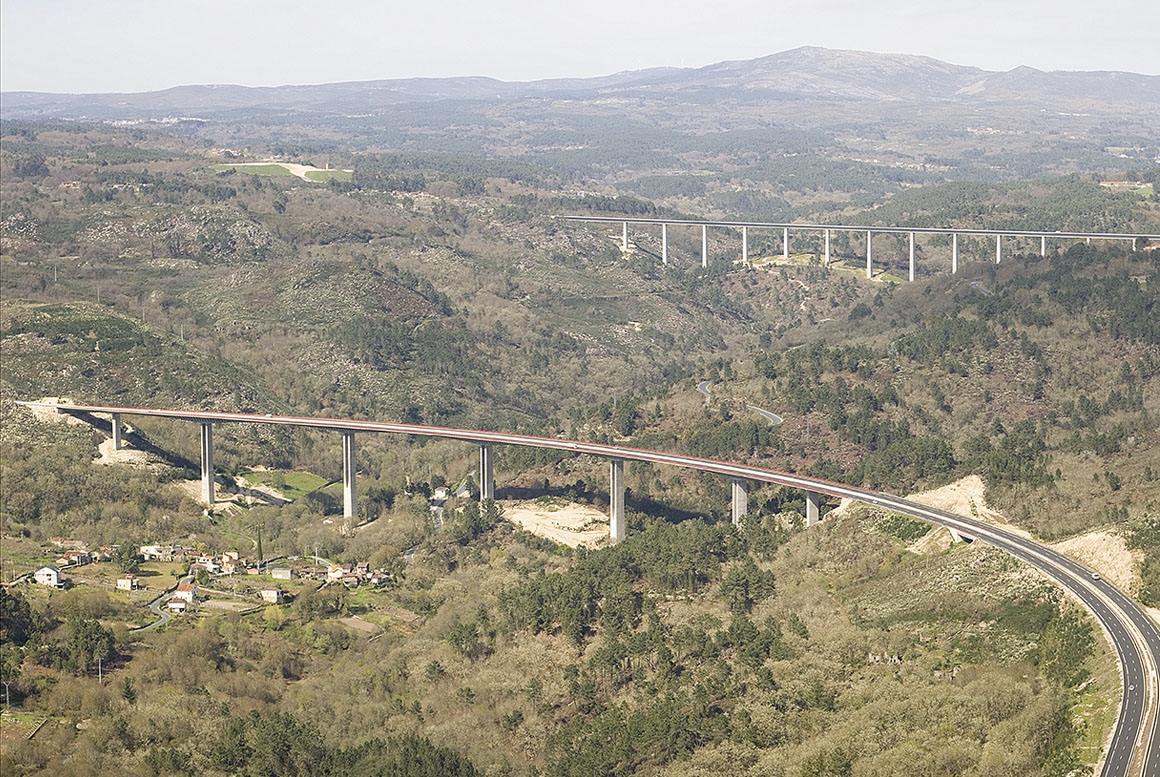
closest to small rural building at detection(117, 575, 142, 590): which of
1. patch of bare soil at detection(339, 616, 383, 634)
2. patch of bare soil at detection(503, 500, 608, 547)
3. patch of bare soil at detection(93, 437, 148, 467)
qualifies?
patch of bare soil at detection(339, 616, 383, 634)

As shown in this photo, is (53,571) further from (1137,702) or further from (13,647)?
(1137,702)

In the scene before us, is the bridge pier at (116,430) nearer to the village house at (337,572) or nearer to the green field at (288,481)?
the green field at (288,481)

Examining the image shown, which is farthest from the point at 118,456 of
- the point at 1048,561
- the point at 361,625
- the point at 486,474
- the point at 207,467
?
the point at 1048,561

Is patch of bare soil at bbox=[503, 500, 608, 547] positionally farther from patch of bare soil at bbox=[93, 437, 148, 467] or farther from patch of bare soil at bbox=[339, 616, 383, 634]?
patch of bare soil at bbox=[93, 437, 148, 467]

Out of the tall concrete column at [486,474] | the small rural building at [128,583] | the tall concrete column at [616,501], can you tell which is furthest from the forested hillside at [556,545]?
the tall concrete column at [616,501]

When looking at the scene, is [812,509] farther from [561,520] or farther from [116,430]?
[116,430]
